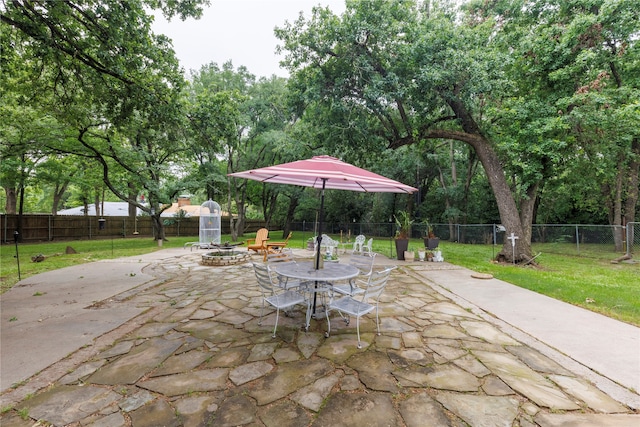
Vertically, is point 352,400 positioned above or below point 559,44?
below

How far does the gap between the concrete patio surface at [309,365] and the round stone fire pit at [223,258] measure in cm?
312

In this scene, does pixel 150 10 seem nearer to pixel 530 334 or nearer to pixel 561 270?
pixel 530 334

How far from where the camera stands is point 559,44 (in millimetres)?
7930

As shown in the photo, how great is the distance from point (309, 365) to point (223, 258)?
19.7 feet

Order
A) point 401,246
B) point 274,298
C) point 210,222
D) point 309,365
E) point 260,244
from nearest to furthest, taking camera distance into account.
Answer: point 309,365 → point 274,298 → point 401,246 → point 260,244 → point 210,222

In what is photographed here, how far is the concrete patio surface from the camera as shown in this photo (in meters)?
2.00

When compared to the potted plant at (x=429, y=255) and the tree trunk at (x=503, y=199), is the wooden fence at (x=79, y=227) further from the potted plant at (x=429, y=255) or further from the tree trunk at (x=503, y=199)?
the tree trunk at (x=503, y=199)

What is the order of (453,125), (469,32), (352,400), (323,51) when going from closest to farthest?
(352,400) → (469,32) → (323,51) → (453,125)

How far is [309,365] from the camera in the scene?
2.63 meters

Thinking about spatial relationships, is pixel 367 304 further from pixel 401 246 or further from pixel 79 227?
pixel 79 227

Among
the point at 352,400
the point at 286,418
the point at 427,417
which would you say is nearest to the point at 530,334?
the point at 427,417

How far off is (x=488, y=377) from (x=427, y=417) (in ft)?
2.91

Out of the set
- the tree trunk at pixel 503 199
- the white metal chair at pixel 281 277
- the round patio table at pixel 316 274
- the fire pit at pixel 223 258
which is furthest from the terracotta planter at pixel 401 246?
the round patio table at pixel 316 274

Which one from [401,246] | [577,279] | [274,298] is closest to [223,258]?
[274,298]
